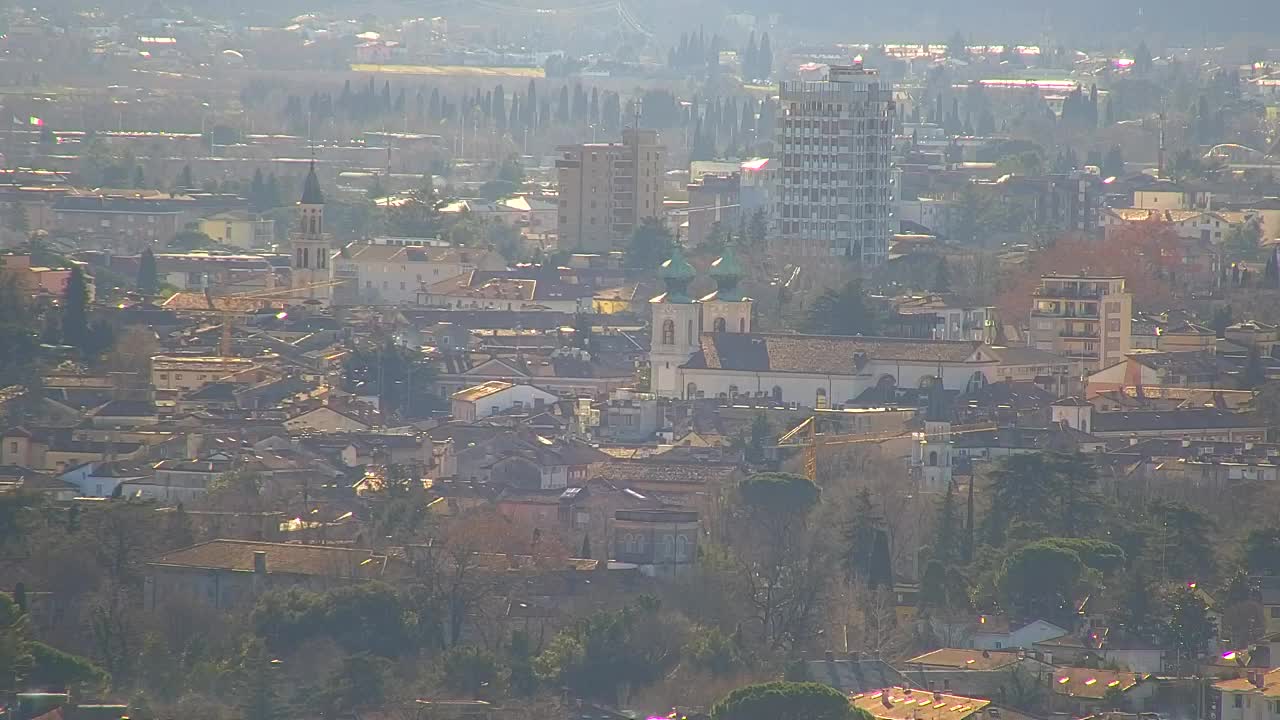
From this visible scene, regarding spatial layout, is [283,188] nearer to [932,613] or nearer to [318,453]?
[318,453]

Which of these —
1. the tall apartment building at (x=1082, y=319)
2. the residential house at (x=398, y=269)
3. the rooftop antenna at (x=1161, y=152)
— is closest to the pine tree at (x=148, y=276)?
the residential house at (x=398, y=269)

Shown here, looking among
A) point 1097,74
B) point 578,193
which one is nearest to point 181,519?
point 578,193

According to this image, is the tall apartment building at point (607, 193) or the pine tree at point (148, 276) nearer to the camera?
the pine tree at point (148, 276)

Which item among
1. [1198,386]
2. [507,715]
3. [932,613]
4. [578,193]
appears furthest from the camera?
[578,193]

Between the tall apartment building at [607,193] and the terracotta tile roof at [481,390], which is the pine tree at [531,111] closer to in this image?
the tall apartment building at [607,193]

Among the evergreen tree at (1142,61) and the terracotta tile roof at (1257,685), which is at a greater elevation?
the terracotta tile roof at (1257,685)

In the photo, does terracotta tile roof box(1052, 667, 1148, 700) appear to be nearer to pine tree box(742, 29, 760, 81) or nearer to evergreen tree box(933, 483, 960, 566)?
evergreen tree box(933, 483, 960, 566)

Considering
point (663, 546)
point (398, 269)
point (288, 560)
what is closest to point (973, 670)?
point (663, 546)

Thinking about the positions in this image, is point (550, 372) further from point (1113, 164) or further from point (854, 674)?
point (1113, 164)
